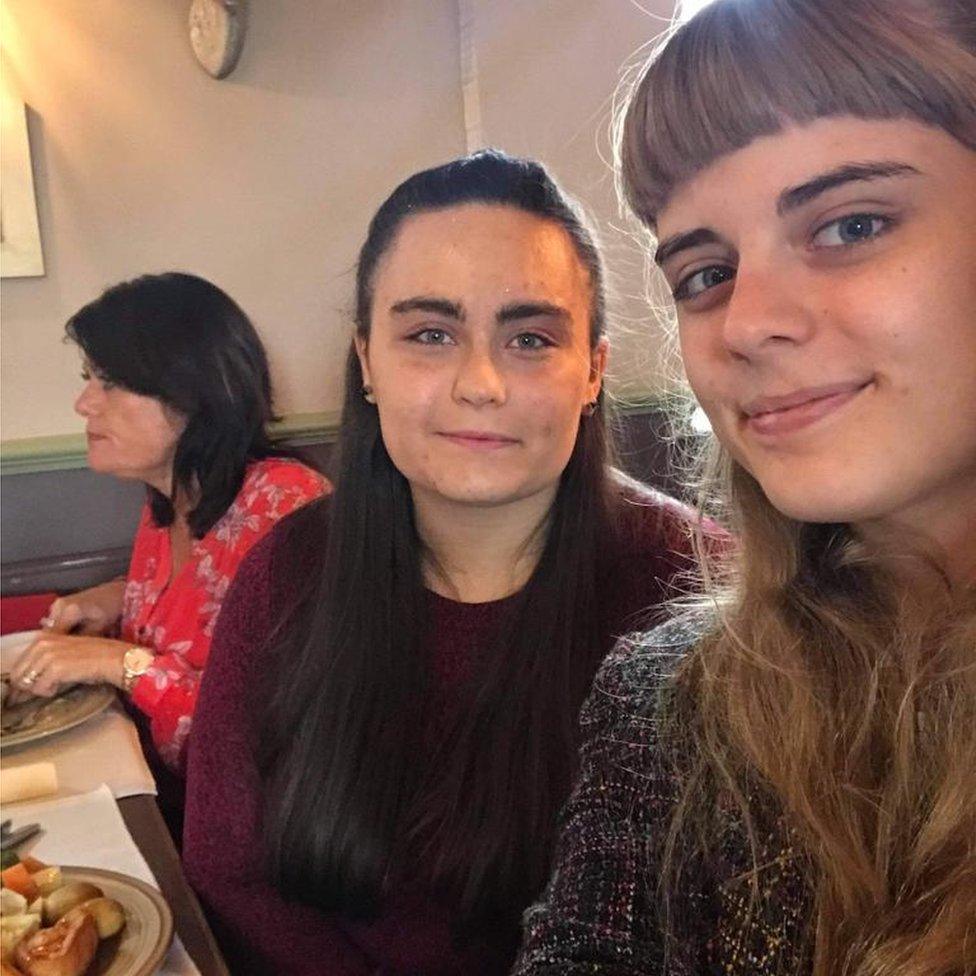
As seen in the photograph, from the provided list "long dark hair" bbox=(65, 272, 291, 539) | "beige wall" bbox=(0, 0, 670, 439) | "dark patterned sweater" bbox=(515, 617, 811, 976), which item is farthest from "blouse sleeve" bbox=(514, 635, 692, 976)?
"beige wall" bbox=(0, 0, 670, 439)

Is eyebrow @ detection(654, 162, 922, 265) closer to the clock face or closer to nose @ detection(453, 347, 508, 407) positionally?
nose @ detection(453, 347, 508, 407)

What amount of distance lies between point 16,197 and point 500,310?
4.53 feet

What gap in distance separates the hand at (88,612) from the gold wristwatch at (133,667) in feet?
1.15

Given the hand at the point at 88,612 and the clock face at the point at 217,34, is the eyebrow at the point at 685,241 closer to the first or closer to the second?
the hand at the point at 88,612

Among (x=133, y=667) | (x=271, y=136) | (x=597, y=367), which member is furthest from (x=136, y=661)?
(x=271, y=136)

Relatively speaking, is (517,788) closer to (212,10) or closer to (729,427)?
(729,427)

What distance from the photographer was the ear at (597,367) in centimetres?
112

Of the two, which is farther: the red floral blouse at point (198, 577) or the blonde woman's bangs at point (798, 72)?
the red floral blouse at point (198, 577)

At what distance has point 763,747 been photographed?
625 mm

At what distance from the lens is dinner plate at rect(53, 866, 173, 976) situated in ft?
2.39

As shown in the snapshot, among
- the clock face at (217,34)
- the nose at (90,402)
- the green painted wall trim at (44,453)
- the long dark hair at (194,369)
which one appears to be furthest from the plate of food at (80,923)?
the clock face at (217,34)

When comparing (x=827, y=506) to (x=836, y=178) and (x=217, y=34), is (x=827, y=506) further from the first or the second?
(x=217, y=34)

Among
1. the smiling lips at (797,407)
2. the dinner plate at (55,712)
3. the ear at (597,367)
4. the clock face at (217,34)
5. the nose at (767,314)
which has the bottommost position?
the dinner plate at (55,712)

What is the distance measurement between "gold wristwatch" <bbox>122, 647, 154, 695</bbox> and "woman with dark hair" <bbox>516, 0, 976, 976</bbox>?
0.90 m
